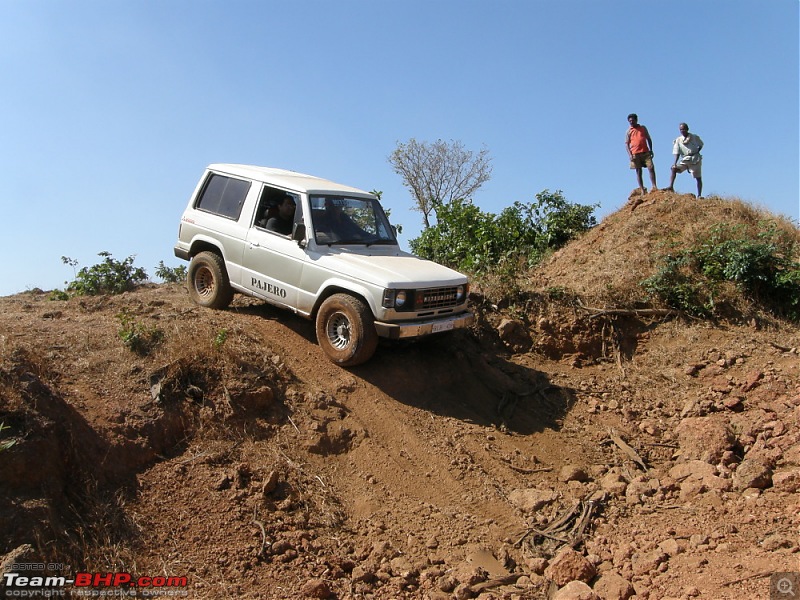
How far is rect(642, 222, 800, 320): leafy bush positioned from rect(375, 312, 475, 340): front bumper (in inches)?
144

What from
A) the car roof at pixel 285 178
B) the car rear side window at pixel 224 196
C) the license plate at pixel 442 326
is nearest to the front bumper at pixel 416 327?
the license plate at pixel 442 326

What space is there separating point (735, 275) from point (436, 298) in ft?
15.6

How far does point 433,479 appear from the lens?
21.0ft

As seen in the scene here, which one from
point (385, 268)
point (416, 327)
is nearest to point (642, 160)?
point (385, 268)

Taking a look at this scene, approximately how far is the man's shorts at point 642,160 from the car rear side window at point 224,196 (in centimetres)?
777

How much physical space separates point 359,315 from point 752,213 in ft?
25.4

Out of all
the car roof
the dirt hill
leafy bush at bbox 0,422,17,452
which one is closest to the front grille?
the dirt hill

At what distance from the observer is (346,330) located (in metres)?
7.30

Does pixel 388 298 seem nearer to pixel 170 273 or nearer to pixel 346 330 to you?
pixel 346 330

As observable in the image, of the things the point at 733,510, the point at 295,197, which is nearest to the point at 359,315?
the point at 295,197

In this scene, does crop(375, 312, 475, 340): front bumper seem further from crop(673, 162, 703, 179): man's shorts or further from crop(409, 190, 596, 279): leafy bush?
crop(673, 162, 703, 179): man's shorts

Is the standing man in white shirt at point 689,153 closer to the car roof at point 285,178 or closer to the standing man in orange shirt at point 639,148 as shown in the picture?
the standing man in orange shirt at point 639,148

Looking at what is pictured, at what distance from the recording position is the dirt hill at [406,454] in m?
4.93

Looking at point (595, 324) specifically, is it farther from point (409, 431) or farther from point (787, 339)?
point (409, 431)
